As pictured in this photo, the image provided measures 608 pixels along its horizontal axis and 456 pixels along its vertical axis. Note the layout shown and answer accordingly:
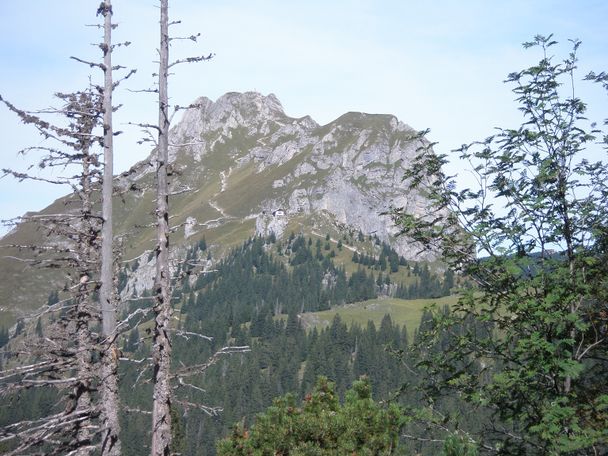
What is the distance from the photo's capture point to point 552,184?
12.0 meters

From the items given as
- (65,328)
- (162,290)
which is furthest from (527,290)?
(65,328)

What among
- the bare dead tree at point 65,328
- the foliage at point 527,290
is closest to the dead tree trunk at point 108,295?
the bare dead tree at point 65,328

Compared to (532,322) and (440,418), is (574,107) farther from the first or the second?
(440,418)

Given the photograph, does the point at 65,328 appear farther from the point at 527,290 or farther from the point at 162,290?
the point at 527,290

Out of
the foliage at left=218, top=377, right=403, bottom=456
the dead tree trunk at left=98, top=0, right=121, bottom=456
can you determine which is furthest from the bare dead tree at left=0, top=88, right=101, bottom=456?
the foliage at left=218, top=377, right=403, bottom=456

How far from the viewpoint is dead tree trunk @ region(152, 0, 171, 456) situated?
1224 cm

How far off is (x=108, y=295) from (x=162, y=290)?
3.10 m

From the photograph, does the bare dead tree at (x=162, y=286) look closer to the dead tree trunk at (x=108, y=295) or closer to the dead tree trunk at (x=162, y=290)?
the dead tree trunk at (x=162, y=290)

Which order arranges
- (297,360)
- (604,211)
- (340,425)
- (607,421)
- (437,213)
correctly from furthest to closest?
(297,360), (340,425), (437,213), (604,211), (607,421)

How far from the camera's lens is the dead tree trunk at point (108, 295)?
550 inches

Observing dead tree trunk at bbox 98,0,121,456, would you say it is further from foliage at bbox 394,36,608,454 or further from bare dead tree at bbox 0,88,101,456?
foliage at bbox 394,36,608,454

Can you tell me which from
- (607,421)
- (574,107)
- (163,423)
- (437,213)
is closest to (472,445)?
(607,421)

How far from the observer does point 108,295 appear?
49.3 ft

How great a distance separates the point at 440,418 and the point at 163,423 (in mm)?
6102
